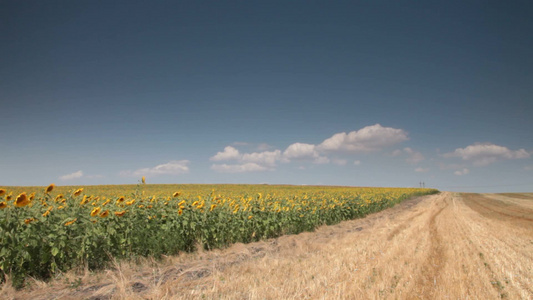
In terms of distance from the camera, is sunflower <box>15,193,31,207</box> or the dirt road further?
the dirt road

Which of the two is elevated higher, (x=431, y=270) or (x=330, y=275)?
(x=330, y=275)

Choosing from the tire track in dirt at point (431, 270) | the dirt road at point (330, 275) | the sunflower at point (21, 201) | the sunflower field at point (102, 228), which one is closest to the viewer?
the sunflower at point (21, 201)

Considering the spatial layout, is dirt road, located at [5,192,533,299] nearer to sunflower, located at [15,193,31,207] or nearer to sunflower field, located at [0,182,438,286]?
sunflower field, located at [0,182,438,286]

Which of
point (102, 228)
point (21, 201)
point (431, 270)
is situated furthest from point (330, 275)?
point (21, 201)

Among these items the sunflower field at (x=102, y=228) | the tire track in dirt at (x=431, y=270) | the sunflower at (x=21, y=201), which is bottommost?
the tire track in dirt at (x=431, y=270)

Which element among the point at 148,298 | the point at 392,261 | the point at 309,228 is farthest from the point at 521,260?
the point at 148,298

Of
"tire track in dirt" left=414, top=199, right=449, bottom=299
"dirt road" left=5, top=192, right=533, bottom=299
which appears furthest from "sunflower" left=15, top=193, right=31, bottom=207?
"tire track in dirt" left=414, top=199, right=449, bottom=299

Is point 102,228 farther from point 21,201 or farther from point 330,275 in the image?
point 330,275

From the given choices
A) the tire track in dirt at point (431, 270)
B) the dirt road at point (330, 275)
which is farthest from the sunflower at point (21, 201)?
the tire track in dirt at point (431, 270)

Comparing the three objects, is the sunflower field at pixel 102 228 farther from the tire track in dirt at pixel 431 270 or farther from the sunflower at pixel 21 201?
the tire track in dirt at pixel 431 270

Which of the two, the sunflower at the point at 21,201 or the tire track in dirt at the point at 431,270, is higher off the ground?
the sunflower at the point at 21,201

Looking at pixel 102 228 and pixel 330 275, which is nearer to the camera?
pixel 330 275

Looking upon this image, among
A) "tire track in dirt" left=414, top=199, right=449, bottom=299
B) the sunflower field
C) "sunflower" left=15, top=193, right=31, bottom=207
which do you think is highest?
"sunflower" left=15, top=193, right=31, bottom=207

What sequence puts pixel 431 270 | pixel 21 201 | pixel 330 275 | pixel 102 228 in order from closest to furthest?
pixel 21 201 < pixel 330 275 < pixel 102 228 < pixel 431 270
